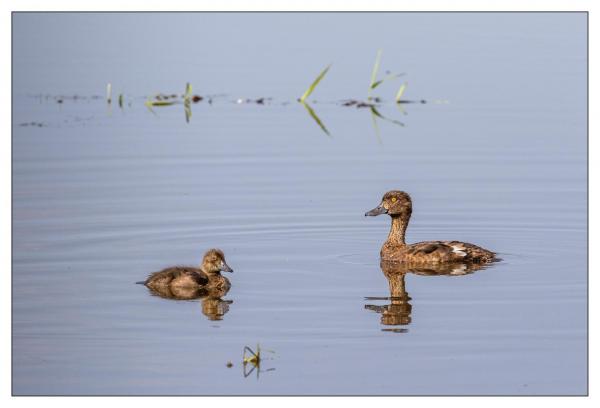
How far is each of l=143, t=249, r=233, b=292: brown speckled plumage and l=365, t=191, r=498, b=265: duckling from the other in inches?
79.1

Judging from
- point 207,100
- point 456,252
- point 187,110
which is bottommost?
point 456,252

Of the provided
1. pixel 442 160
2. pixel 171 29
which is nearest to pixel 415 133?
pixel 442 160

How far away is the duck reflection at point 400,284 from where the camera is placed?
35.0 ft

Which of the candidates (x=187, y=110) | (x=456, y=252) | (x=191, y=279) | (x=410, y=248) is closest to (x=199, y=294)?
(x=191, y=279)

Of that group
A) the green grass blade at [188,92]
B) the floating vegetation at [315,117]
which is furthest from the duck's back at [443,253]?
the green grass blade at [188,92]

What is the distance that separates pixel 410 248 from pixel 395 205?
68 cm

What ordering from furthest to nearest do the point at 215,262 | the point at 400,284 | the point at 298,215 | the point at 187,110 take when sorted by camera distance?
the point at 187,110
the point at 298,215
the point at 400,284
the point at 215,262

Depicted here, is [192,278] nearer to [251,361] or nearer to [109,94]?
[251,361]

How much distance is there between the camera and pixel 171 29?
33.2 meters

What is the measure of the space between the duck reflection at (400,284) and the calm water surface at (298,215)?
0.05m

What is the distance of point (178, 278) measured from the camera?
11.6 m

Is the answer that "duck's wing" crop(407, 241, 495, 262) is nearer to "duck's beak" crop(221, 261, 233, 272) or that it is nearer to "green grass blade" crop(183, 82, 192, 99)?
"duck's beak" crop(221, 261, 233, 272)

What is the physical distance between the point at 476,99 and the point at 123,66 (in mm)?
6732

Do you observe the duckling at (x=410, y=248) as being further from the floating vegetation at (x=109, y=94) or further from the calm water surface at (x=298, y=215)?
the floating vegetation at (x=109, y=94)
